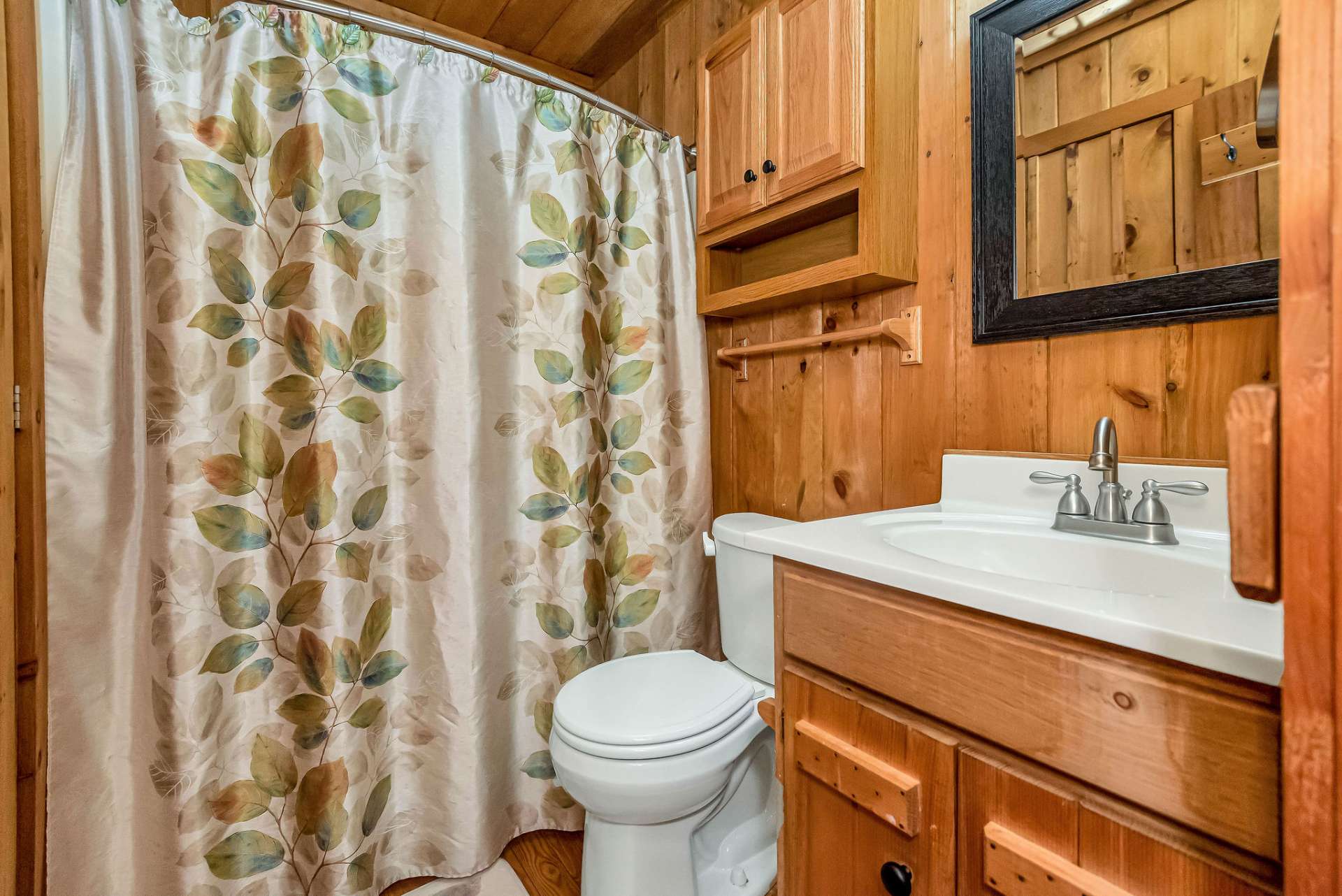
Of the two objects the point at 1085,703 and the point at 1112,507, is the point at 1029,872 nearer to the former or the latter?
the point at 1085,703

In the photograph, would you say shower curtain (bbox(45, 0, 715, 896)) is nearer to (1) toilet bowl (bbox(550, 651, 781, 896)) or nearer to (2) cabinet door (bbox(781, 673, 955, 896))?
(1) toilet bowl (bbox(550, 651, 781, 896))

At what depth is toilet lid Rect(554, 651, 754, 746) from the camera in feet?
3.73

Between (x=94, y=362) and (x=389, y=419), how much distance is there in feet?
1.57

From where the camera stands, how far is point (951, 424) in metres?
1.23

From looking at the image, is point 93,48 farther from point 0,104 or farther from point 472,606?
point 472,606

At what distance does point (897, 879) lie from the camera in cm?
74

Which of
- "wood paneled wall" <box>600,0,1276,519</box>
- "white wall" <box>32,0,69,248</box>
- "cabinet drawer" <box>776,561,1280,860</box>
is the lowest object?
"cabinet drawer" <box>776,561,1280,860</box>

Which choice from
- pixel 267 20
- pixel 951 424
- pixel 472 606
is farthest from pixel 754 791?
pixel 267 20

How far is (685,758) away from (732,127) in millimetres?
1402

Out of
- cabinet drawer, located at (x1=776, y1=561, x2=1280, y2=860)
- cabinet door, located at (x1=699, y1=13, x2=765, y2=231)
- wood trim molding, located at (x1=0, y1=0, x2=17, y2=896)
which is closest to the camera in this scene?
→ cabinet drawer, located at (x1=776, y1=561, x2=1280, y2=860)

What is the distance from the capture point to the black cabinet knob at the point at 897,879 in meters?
0.73

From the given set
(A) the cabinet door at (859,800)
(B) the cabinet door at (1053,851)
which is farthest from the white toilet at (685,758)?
(B) the cabinet door at (1053,851)

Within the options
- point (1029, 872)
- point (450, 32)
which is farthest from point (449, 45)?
point (1029, 872)

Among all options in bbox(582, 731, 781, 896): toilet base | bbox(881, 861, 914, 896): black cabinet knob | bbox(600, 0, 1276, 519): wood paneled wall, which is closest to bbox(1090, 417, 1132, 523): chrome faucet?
bbox(600, 0, 1276, 519): wood paneled wall
